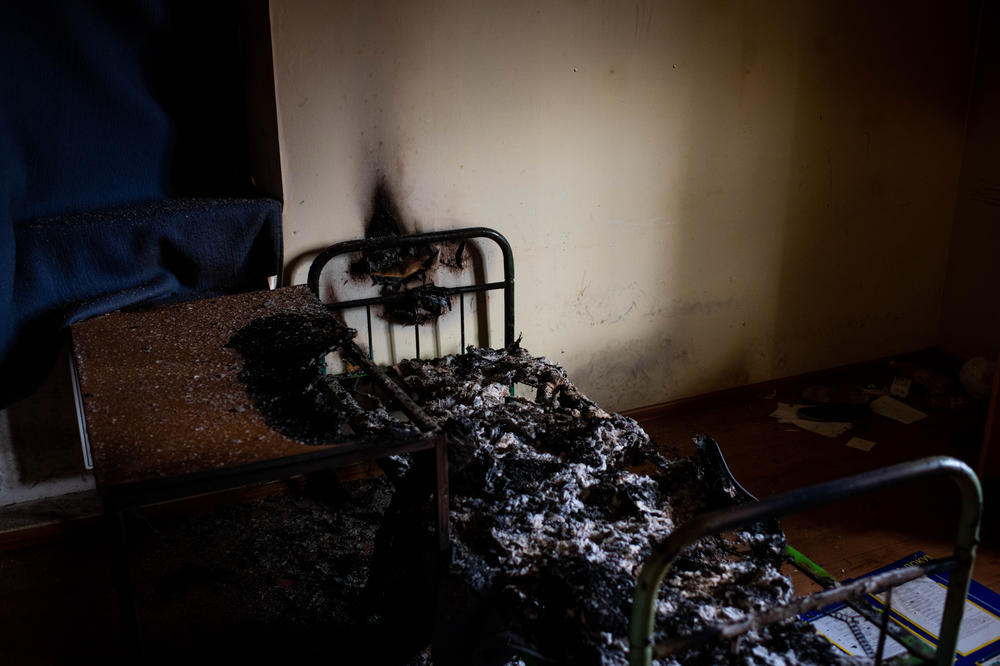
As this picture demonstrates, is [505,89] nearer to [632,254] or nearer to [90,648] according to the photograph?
[632,254]

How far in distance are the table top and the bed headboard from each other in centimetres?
35

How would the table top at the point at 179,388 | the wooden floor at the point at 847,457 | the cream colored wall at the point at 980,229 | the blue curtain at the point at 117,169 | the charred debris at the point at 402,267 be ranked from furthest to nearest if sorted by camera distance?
the cream colored wall at the point at 980,229 < the charred debris at the point at 402,267 < the wooden floor at the point at 847,457 < the blue curtain at the point at 117,169 < the table top at the point at 179,388

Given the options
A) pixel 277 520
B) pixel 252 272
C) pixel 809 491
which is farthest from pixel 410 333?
pixel 809 491

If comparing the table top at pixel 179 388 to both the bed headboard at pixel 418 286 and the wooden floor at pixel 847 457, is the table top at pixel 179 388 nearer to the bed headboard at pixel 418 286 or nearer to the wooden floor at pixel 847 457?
the bed headboard at pixel 418 286

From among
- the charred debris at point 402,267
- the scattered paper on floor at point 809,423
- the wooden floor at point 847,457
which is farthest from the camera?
the scattered paper on floor at point 809,423

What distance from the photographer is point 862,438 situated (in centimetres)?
339

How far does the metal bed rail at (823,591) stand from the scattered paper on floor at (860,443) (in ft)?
6.37

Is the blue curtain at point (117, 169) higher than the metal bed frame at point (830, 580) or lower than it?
higher

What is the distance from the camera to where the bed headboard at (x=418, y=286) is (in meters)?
2.79

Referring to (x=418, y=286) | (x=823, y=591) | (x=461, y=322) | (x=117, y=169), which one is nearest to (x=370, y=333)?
(x=418, y=286)

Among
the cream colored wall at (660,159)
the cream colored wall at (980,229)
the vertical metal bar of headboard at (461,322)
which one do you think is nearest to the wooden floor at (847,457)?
the cream colored wall at (660,159)

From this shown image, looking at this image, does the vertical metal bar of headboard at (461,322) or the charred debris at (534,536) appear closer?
the charred debris at (534,536)

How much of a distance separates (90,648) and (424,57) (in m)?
2.01

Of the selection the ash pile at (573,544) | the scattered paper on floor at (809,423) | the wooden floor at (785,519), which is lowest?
the wooden floor at (785,519)
